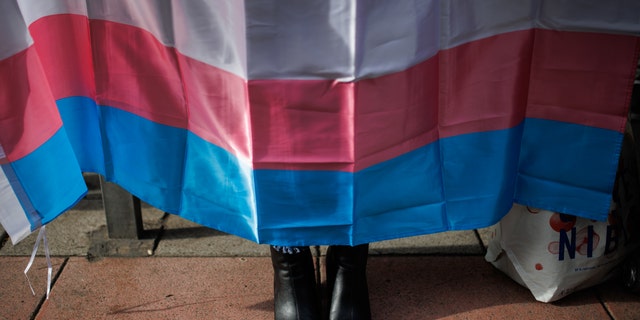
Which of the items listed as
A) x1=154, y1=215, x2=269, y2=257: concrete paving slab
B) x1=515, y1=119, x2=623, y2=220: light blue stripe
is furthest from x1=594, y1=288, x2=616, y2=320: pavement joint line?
x1=154, y1=215, x2=269, y2=257: concrete paving slab

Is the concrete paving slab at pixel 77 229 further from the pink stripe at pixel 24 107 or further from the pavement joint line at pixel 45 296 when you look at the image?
the pink stripe at pixel 24 107

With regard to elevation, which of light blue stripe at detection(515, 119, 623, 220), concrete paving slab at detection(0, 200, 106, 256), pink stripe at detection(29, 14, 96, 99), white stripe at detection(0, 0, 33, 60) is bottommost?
concrete paving slab at detection(0, 200, 106, 256)

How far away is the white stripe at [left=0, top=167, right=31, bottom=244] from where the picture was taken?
173 cm

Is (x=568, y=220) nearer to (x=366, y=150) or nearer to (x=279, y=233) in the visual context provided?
(x=366, y=150)

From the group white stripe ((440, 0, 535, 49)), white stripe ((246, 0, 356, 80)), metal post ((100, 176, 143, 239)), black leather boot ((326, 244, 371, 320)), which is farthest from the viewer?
metal post ((100, 176, 143, 239))

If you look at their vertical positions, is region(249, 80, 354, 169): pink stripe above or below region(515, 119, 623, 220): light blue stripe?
above

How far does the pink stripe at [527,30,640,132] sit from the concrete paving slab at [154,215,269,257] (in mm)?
1214

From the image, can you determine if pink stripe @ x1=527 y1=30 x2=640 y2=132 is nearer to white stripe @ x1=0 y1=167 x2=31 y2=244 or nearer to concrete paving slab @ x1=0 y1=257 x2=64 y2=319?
white stripe @ x1=0 y1=167 x2=31 y2=244

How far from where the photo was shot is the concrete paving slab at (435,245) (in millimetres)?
2525

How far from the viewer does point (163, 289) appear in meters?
2.29

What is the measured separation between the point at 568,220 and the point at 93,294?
162cm

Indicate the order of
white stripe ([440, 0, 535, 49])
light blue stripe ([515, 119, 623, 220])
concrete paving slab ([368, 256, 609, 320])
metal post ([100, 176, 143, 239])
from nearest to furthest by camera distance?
white stripe ([440, 0, 535, 49]) → light blue stripe ([515, 119, 623, 220]) → concrete paving slab ([368, 256, 609, 320]) → metal post ([100, 176, 143, 239])

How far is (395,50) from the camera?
5.40 feet

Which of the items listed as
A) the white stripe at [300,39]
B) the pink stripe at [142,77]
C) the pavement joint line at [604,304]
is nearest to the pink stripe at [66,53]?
the pink stripe at [142,77]
